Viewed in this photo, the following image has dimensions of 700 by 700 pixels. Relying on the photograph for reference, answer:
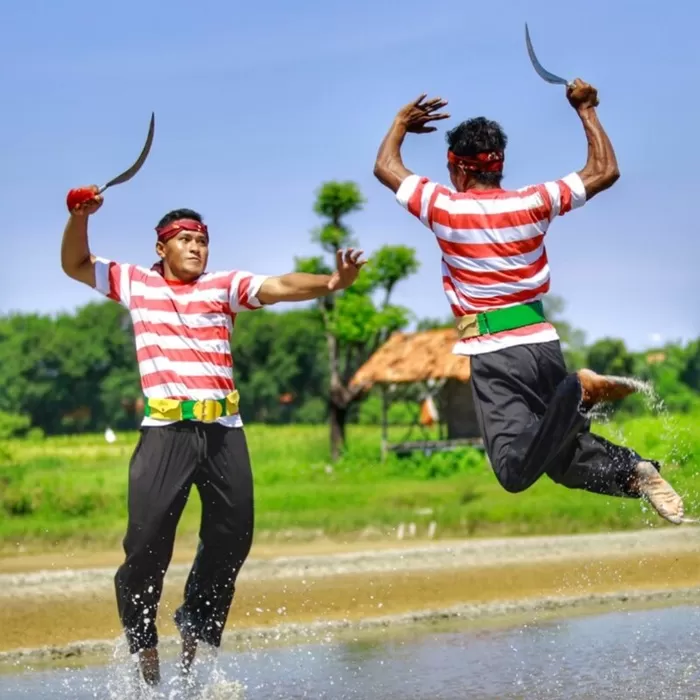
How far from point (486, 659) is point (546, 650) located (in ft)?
1.56

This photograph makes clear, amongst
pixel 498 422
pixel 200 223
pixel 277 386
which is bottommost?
pixel 277 386

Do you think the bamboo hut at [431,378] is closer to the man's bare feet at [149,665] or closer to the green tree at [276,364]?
the man's bare feet at [149,665]

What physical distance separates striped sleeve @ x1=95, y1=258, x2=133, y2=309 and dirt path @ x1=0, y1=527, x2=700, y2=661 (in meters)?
3.39

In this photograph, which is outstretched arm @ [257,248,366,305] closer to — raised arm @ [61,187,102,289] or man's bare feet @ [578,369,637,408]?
raised arm @ [61,187,102,289]

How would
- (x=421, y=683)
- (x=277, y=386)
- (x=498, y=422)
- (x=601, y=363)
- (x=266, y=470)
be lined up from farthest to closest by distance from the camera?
(x=277, y=386) → (x=601, y=363) → (x=266, y=470) → (x=421, y=683) → (x=498, y=422)

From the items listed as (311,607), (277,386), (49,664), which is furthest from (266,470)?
(277,386)

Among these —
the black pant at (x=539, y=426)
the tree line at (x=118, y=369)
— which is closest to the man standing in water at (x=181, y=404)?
the black pant at (x=539, y=426)

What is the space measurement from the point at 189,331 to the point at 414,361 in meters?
27.6

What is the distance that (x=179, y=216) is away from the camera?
7.73 metres

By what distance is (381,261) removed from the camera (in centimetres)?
3653

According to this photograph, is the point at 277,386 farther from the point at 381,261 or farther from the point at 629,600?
the point at 629,600

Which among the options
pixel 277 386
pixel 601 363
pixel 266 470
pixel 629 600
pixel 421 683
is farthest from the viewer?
pixel 277 386

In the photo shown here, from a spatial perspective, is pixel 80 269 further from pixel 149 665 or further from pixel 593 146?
pixel 593 146

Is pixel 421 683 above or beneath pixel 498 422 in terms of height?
beneath
